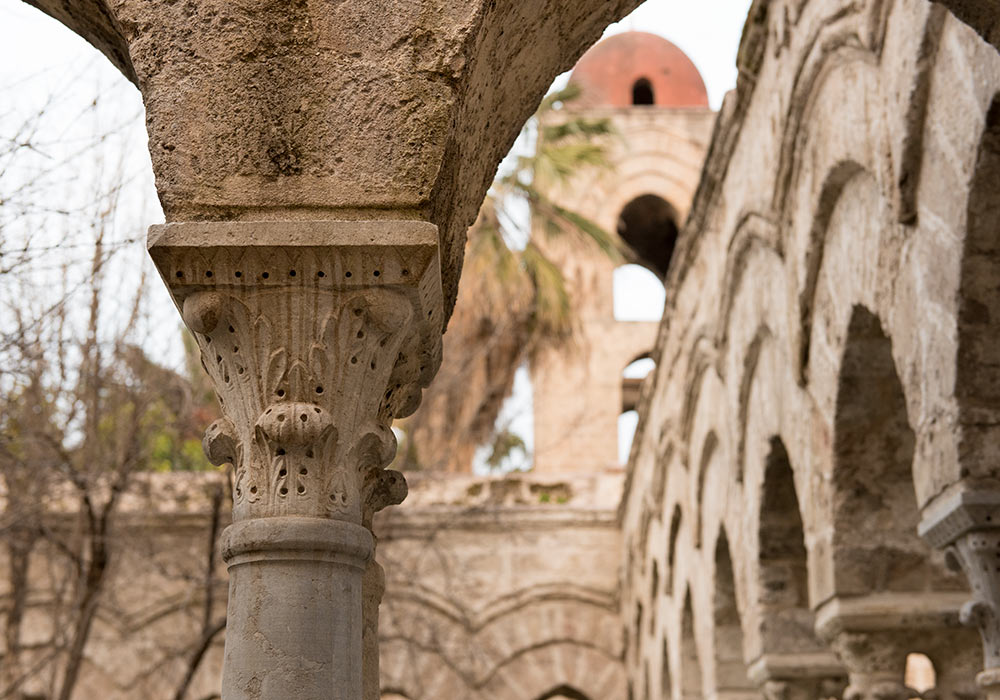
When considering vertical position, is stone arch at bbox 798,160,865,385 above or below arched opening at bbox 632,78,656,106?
below

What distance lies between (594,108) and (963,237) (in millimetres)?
16228

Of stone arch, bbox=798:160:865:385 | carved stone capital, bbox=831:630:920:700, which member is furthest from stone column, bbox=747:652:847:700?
stone arch, bbox=798:160:865:385

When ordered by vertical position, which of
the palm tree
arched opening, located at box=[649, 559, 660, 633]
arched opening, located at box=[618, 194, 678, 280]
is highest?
arched opening, located at box=[618, 194, 678, 280]

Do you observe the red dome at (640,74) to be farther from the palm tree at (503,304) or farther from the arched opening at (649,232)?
the palm tree at (503,304)

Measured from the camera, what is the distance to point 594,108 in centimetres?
1955

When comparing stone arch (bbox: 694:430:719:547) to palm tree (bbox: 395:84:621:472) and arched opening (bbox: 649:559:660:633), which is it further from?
palm tree (bbox: 395:84:621:472)

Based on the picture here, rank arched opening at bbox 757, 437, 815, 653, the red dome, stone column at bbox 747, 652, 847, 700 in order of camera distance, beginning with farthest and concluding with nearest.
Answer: the red dome
arched opening at bbox 757, 437, 815, 653
stone column at bbox 747, 652, 847, 700

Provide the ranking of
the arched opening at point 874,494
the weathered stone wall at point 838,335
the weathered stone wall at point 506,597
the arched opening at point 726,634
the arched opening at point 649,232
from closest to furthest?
the weathered stone wall at point 838,335, the arched opening at point 874,494, the arched opening at point 726,634, the weathered stone wall at point 506,597, the arched opening at point 649,232

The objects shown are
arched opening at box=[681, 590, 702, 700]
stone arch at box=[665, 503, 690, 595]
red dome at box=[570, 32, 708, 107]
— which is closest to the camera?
arched opening at box=[681, 590, 702, 700]

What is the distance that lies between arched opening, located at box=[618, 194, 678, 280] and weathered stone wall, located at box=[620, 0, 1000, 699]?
39.9 feet

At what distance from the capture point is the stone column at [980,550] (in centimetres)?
369

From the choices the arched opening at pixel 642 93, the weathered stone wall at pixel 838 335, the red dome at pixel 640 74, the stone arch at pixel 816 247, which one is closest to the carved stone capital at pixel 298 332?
the weathered stone wall at pixel 838 335

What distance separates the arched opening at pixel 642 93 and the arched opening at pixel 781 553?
1638 centimetres

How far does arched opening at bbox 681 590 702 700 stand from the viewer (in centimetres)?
966
